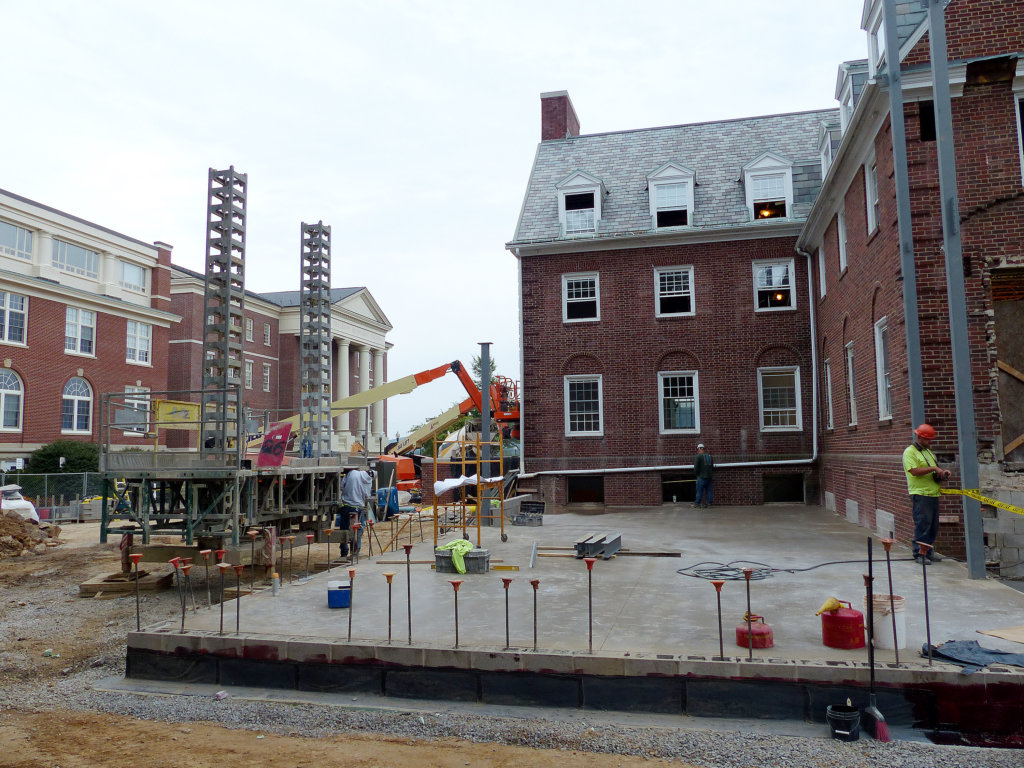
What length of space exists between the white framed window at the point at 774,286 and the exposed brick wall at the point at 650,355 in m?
0.18

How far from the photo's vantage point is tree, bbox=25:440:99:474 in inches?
1361

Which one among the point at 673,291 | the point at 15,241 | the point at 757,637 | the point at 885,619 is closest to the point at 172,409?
the point at 757,637

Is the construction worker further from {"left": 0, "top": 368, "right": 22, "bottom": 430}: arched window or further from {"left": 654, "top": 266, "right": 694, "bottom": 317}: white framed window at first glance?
{"left": 0, "top": 368, "right": 22, "bottom": 430}: arched window

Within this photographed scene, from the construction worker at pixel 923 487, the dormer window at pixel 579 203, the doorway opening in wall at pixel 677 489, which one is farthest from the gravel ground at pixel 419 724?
the dormer window at pixel 579 203

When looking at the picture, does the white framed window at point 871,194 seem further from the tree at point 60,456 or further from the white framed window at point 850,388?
the tree at point 60,456

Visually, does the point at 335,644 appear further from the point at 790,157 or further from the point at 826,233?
the point at 790,157

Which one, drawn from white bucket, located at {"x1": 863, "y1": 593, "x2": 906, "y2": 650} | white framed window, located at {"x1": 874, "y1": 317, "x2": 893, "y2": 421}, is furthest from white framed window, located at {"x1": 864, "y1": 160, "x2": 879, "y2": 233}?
white bucket, located at {"x1": 863, "y1": 593, "x2": 906, "y2": 650}

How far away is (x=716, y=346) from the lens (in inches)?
961

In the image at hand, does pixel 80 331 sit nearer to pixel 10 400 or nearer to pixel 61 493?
pixel 10 400

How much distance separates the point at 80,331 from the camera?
40.0 meters

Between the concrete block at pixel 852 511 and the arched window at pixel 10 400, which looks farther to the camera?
the arched window at pixel 10 400

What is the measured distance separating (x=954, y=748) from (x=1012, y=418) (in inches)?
307

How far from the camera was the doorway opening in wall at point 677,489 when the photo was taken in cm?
2439

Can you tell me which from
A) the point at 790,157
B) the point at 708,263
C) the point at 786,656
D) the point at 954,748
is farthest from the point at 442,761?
the point at 790,157
